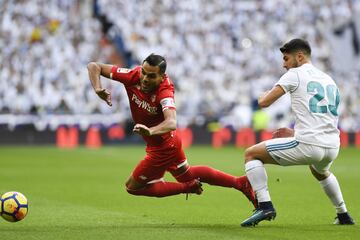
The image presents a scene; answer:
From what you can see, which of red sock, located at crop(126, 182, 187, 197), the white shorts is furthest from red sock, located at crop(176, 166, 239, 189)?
the white shorts

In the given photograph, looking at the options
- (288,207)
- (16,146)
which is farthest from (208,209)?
(16,146)

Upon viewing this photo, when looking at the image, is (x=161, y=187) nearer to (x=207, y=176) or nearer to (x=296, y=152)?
(x=207, y=176)

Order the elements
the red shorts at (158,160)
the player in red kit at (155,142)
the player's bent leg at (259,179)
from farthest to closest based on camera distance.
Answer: the red shorts at (158,160)
the player in red kit at (155,142)
the player's bent leg at (259,179)

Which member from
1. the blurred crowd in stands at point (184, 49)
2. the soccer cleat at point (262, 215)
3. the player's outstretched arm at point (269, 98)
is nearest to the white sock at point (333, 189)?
the soccer cleat at point (262, 215)

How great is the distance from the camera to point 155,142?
9.84 m

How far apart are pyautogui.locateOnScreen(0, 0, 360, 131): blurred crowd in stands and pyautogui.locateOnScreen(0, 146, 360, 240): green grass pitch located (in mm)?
7420

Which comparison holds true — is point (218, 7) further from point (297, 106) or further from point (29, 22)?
point (297, 106)

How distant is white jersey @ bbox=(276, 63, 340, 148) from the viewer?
9.01 metres

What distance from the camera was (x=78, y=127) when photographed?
29.4 meters

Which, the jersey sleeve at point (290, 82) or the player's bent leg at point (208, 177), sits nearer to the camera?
the jersey sleeve at point (290, 82)

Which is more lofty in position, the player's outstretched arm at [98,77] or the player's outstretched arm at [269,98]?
the player's outstretched arm at [98,77]

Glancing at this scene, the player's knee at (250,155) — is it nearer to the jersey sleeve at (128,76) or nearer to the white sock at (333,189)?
the white sock at (333,189)

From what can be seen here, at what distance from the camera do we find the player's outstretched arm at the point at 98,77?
919 cm

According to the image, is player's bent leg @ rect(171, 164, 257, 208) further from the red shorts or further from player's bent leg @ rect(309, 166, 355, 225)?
player's bent leg @ rect(309, 166, 355, 225)
